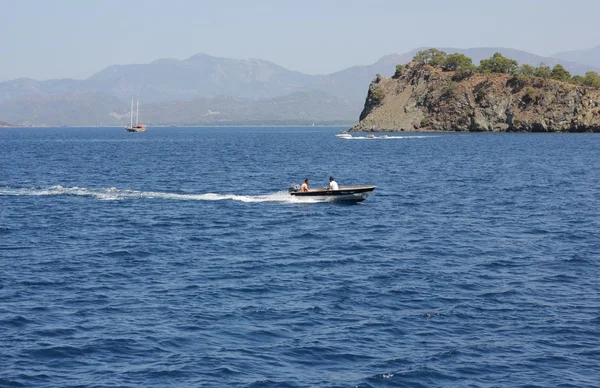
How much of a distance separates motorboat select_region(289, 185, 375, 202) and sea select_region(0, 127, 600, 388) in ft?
2.42

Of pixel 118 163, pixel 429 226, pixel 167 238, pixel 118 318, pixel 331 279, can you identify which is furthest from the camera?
pixel 118 163

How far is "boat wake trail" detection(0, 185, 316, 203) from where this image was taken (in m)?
66.6

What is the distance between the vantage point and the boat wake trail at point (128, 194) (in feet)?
218

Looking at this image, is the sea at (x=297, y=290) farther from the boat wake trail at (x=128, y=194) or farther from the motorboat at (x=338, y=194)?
the motorboat at (x=338, y=194)

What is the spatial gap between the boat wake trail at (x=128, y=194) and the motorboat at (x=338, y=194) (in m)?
0.72

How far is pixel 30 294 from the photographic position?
3388 centimetres

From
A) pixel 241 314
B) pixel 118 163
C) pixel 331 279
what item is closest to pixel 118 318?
pixel 241 314

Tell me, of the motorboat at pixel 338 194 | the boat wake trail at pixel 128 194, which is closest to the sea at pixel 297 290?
the boat wake trail at pixel 128 194

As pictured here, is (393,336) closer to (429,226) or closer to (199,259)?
(199,259)

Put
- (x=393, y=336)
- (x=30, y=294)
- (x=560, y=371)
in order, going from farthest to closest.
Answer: (x=30, y=294) < (x=393, y=336) < (x=560, y=371)

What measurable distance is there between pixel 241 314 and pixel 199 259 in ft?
36.6

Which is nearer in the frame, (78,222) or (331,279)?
(331,279)

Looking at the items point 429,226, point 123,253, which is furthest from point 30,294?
point 429,226

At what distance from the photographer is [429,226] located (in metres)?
52.4
